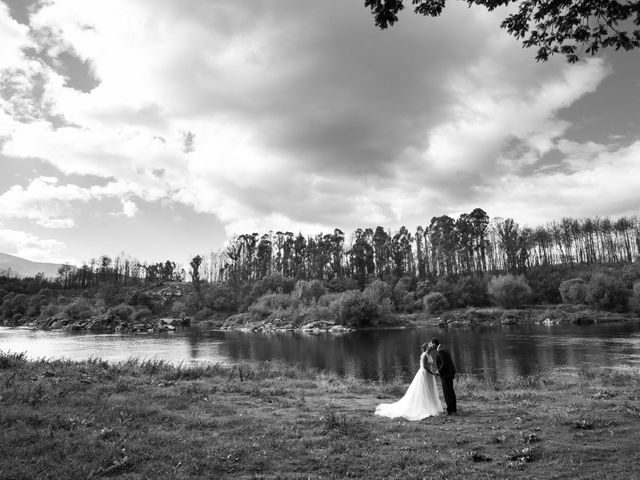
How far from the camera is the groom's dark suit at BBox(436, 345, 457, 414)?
14.4 metres

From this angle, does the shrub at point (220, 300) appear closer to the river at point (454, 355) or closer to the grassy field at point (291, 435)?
the river at point (454, 355)

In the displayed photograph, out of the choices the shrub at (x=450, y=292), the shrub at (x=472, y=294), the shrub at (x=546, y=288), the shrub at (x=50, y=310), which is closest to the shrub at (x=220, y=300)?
the shrub at (x=50, y=310)

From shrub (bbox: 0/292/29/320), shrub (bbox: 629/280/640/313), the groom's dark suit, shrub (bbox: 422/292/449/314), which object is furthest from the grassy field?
shrub (bbox: 0/292/29/320)

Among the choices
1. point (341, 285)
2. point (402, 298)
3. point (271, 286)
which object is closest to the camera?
point (402, 298)

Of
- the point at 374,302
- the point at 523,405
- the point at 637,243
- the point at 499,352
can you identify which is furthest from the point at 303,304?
the point at 523,405

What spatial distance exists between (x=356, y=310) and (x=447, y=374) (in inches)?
3013

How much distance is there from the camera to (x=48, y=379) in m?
17.8

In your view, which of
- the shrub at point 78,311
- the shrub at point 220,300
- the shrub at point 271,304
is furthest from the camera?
the shrub at point 220,300

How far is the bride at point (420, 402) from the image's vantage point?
14.1m

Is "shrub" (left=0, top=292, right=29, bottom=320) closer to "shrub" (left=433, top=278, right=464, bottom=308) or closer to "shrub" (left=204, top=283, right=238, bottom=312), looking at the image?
"shrub" (left=204, top=283, right=238, bottom=312)

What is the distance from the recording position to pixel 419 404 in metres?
14.5

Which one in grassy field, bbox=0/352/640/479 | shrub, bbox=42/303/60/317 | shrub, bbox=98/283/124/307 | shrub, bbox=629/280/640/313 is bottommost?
grassy field, bbox=0/352/640/479

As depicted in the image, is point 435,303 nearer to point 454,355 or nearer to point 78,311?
point 454,355

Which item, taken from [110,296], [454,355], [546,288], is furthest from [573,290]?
[110,296]
